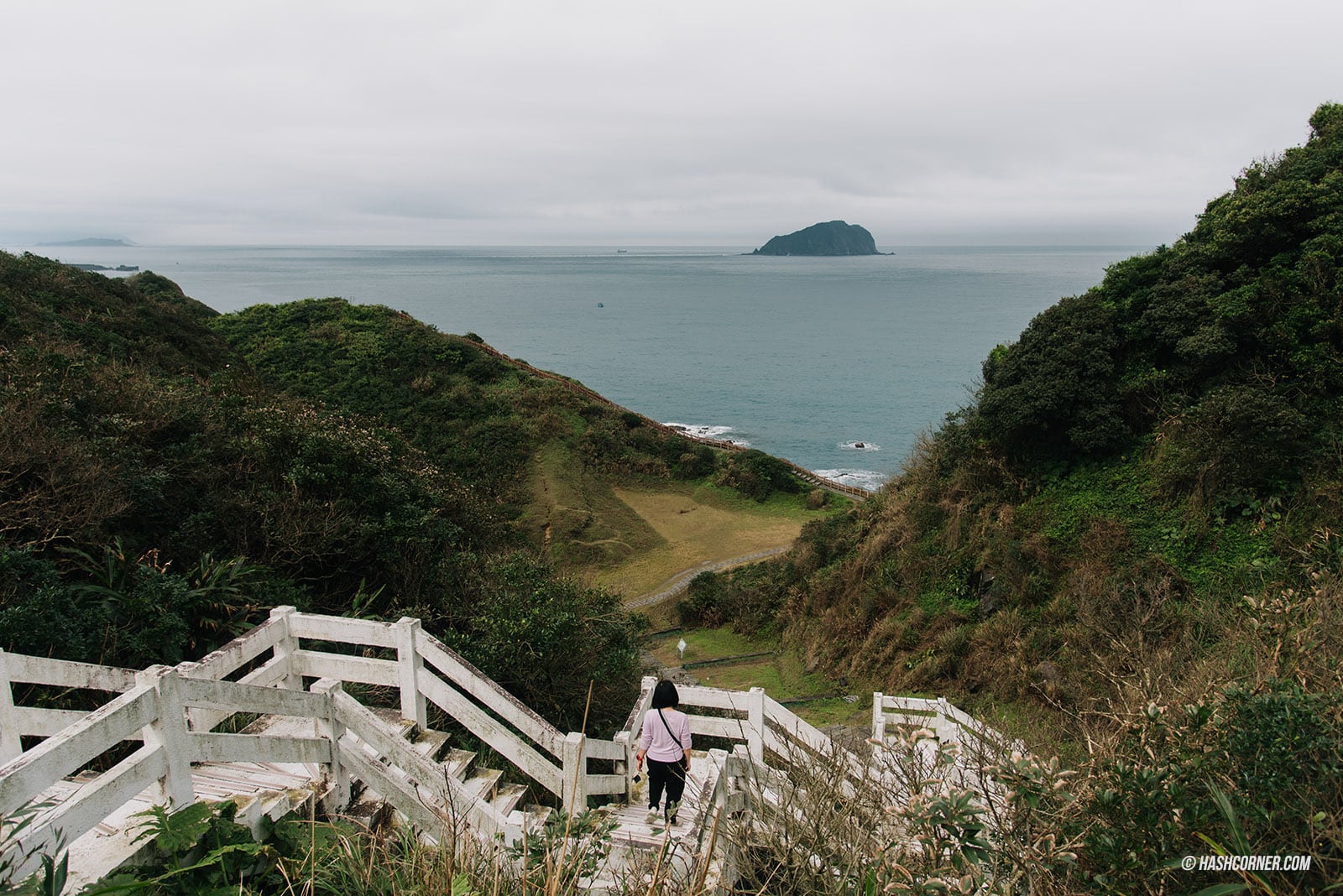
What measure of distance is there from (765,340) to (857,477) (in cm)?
5034

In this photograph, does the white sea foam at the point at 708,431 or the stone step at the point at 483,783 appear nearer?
the stone step at the point at 483,783

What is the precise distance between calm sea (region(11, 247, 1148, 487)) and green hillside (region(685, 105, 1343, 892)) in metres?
5.82

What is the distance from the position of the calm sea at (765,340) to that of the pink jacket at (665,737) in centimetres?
1841

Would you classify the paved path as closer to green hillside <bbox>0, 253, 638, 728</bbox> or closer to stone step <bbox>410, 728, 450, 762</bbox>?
green hillside <bbox>0, 253, 638, 728</bbox>

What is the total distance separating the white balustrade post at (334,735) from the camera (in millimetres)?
4824

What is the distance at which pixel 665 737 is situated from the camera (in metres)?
5.81

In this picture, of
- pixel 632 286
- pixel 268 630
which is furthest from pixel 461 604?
pixel 632 286

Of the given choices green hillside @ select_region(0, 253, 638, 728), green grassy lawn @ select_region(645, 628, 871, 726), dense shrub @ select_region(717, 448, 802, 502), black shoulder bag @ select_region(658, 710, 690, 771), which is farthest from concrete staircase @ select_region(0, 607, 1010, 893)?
dense shrub @ select_region(717, 448, 802, 502)

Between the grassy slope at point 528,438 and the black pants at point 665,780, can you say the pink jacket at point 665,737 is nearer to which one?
the black pants at point 665,780

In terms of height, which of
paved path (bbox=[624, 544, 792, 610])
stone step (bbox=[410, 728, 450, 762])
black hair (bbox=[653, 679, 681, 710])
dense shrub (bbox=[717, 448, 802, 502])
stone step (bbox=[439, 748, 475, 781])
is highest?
black hair (bbox=[653, 679, 681, 710])

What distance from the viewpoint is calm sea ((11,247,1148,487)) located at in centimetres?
5441

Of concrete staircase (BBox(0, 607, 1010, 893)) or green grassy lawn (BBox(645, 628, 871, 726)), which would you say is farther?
green grassy lawn (BBox(645, 628, 871, 726))

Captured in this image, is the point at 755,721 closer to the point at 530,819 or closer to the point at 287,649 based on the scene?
the point at 530,819

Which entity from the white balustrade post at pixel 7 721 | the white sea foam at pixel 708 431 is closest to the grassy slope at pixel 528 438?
the white sea foam at pixel 708 431
